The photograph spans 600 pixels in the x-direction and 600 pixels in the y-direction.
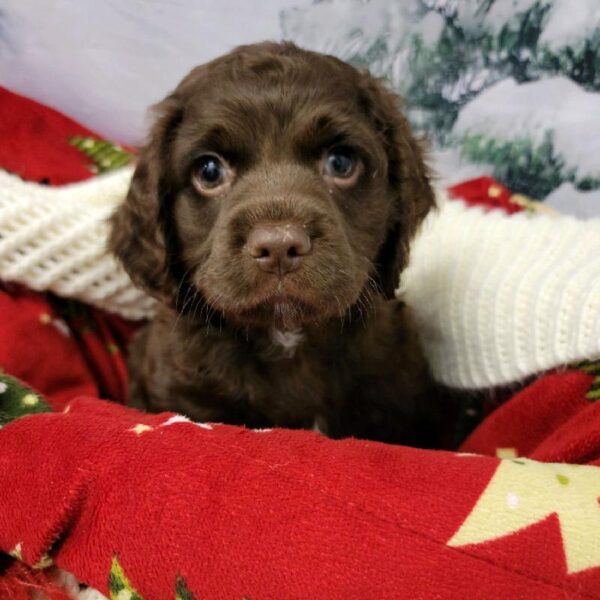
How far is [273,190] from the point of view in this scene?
60.8 inches

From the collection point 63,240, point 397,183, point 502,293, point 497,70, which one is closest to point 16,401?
point 63,240

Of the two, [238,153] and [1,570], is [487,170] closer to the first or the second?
[238,153]

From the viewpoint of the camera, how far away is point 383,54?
2949 mm

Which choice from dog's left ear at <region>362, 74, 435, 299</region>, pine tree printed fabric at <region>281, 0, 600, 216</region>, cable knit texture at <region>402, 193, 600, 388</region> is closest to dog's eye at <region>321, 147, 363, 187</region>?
dog's left ear at <region>362, 74, 435, 299</region>

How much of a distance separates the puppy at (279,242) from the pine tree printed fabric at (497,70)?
44.7 inches

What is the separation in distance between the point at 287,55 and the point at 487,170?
5.56 feet

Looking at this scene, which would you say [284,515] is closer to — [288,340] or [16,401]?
[288,340]

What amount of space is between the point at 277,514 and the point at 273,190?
2.40 feet

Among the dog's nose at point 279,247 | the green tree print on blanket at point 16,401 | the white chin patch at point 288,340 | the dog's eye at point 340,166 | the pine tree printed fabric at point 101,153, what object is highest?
the dog's eye at point 340,166

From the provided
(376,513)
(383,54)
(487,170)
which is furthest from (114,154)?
(376,513)

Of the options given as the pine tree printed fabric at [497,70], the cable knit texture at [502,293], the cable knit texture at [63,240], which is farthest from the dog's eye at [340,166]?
the pine tree printed fabric at [497,70]

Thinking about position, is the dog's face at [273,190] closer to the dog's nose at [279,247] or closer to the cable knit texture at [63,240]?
the dog's nose at [279,247]

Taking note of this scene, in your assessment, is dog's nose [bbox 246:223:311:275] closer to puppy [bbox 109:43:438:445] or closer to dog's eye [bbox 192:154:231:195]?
puppy [bbox 109:43:438:445]

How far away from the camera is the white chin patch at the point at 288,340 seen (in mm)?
1847
